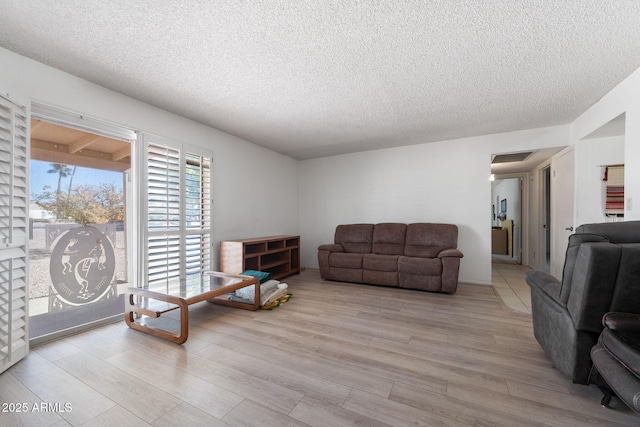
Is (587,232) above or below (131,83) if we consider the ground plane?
below

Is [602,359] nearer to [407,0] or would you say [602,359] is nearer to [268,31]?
[407,0]

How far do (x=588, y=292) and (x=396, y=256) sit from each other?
2.51 meters

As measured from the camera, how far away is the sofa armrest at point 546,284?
65.5 inches

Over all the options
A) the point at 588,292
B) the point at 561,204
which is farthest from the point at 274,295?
the point at 561,204

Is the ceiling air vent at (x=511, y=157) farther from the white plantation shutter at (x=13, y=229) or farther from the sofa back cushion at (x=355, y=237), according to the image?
the white plantation shutter at (x=13, y=229)

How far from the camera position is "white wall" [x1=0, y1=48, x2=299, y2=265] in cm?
205

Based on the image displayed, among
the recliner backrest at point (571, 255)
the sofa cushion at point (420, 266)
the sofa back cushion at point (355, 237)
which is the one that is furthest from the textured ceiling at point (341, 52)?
the sofa back cushion at point (355, 237)

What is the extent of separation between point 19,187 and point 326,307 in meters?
2.89

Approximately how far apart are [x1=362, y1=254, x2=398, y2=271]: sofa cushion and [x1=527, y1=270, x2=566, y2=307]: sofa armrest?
179 cm

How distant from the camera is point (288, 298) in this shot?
10.5ft

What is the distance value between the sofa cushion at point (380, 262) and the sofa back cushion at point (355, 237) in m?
0.46

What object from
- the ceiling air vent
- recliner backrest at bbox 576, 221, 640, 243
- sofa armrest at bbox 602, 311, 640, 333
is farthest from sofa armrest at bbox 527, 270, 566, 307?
the ceiling air vent

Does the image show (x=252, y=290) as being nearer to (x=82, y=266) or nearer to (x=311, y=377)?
(x=311, y=377)

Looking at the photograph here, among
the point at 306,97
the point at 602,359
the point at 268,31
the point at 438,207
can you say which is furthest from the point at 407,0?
the point at 438,207
